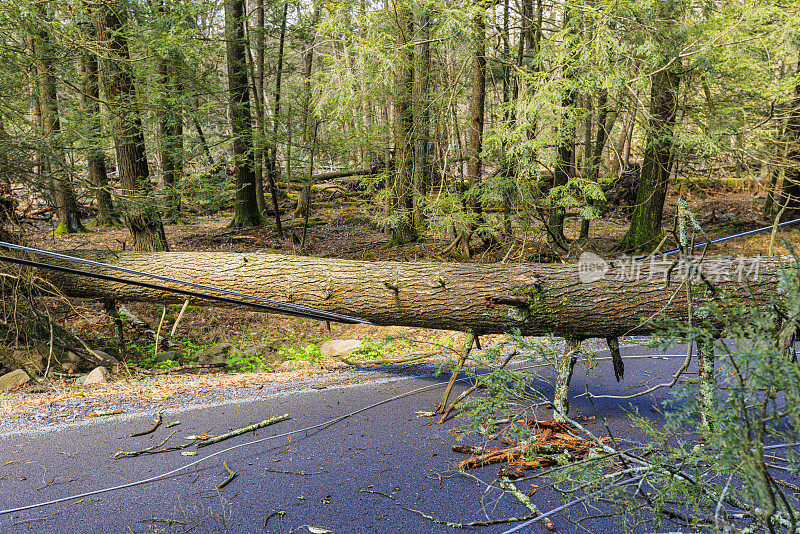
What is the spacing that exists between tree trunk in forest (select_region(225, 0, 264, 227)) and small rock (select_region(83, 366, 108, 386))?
5.85 metres

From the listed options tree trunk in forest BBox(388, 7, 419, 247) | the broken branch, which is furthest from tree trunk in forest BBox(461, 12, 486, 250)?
the broken branch

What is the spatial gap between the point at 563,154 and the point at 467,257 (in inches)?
101

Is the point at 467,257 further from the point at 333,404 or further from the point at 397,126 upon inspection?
the point at 333,404

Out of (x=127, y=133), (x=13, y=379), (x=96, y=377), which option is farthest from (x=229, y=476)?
(x=127, y=133)

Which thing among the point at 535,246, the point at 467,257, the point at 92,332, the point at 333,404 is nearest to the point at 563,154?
the point at 535,246

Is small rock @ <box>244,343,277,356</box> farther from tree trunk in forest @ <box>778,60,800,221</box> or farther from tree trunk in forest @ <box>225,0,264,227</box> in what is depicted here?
tree trunk in forest @ <box>778,60,800,221</box>

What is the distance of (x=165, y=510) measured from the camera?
2666 mm

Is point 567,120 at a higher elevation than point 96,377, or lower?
higher

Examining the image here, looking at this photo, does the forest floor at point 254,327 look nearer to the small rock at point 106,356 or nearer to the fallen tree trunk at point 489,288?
the small rock at point 106,356

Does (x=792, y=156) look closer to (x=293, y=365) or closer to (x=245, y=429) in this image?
(x=293, y=365)

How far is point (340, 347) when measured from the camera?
7.03 metres

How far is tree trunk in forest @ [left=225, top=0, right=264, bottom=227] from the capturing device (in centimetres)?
1079

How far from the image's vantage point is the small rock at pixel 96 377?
5133mm

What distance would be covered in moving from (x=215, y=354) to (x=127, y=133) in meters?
3.62
